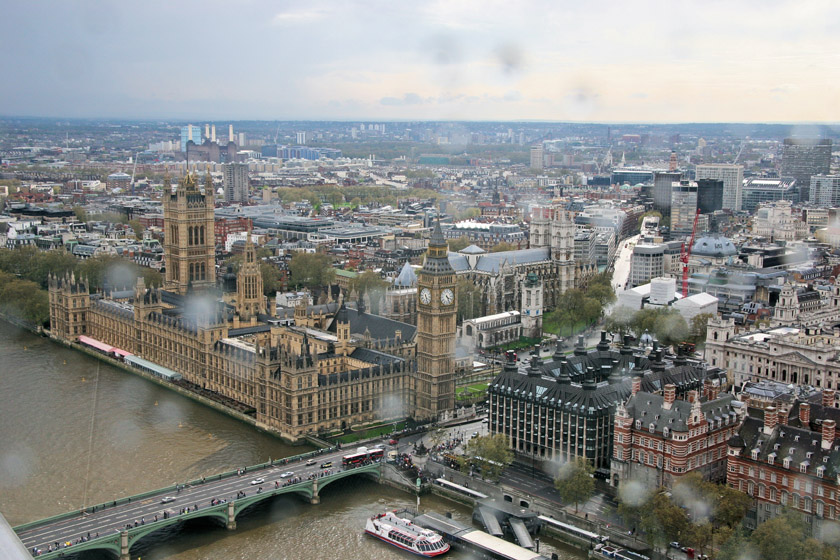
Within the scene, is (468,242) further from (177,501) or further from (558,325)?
(177,501)

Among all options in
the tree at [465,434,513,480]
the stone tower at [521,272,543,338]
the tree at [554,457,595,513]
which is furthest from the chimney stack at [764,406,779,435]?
the stone tower at [521,272,543,338]

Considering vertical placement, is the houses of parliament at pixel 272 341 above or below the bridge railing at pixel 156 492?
above

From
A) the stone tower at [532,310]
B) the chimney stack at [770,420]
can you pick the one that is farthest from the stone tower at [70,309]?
the chimney stack at [770,420]

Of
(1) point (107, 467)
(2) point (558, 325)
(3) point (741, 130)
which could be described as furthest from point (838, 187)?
(1) point (107, 467)

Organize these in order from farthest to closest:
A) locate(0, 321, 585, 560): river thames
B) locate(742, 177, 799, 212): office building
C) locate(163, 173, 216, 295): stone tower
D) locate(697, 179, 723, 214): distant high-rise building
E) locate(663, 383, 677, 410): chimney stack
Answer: locate(742, 177, 799, 212): office building < locate(697, 179, 723, 214): distant high-rise building < locate(163, 173, 216, 295): stone tower < locate(663, 383, 677, 410): chimney stack < locate(0, 321, 585, 560): river thames

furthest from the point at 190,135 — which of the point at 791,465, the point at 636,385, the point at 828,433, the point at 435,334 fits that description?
the point at 828,433

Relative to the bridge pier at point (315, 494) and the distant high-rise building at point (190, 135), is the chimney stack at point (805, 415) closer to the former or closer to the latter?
the bridge pier at point (315, 494)

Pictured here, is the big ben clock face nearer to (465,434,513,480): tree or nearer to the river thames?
(465,434,513,480): tree
